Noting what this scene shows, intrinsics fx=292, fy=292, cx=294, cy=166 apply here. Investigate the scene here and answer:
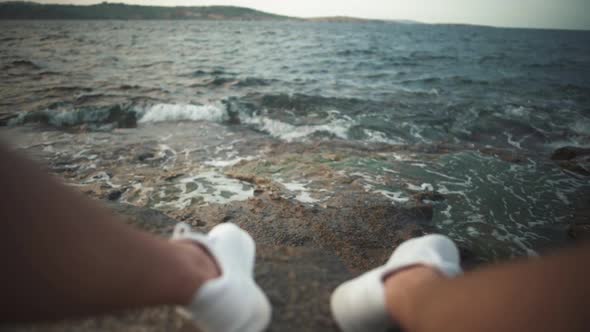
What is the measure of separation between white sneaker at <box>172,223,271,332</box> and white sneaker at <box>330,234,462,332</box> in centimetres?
33

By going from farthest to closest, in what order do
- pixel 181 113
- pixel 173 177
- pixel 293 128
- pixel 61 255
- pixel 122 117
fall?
pixel 181 113 → pixel 122 117 → pixel 293 128 → pixel 173 177 → pixel 61 255

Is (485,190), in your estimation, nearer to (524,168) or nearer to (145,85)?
(524,168)

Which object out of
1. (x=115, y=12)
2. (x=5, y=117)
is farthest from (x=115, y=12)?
(x=5, y=117)

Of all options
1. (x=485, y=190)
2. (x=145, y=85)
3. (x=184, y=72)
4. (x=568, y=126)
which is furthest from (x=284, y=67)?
(x=485, y=190)

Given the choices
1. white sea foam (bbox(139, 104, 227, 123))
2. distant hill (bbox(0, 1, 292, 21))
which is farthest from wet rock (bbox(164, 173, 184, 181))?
distant hill (bbox(0, 1, 292, 21))

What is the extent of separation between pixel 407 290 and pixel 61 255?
1.04 m

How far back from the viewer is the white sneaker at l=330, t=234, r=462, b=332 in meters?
1.12

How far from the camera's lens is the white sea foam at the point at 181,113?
7.52m

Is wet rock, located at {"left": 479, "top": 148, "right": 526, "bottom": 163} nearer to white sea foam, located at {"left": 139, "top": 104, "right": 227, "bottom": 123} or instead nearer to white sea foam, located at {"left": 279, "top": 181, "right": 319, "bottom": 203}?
white sea foam, located at {"left": 279, "top": 181, "right": 319, "bottom": 203}

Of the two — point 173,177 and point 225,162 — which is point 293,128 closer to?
point 225,162

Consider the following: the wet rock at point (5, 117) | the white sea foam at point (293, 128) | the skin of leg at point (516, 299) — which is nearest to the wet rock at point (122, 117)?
the wet rock at point (5, 117)

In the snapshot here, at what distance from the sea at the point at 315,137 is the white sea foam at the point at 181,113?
53 mm

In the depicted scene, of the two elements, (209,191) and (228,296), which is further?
(209,191)

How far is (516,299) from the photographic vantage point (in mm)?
690
